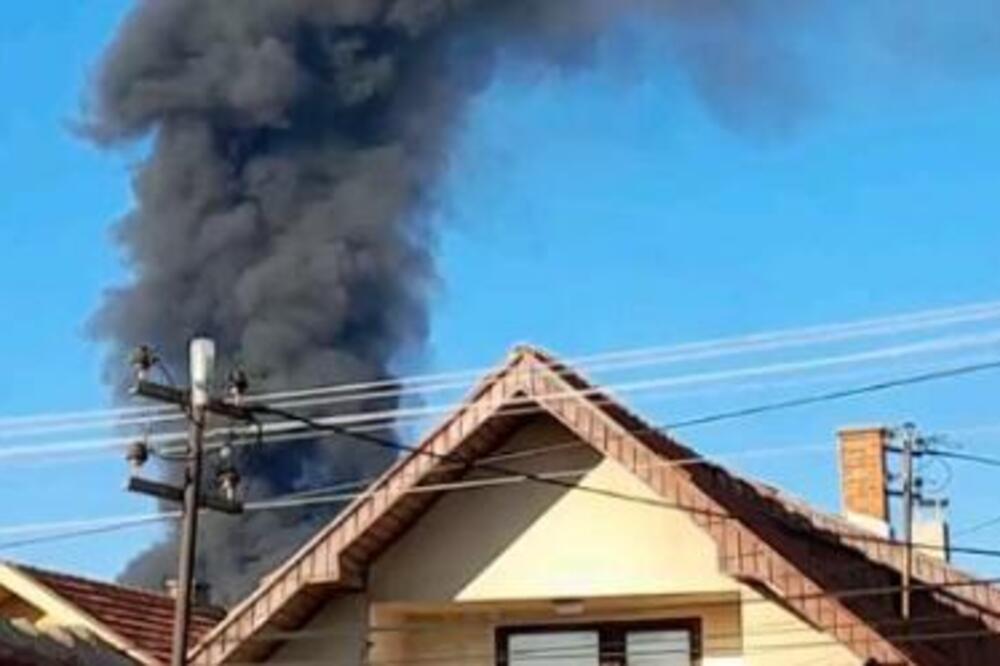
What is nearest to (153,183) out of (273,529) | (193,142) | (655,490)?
(193,142)

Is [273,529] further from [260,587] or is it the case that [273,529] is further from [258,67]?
[260,587]

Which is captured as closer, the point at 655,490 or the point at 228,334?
the point at 655,490

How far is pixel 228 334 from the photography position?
176ft

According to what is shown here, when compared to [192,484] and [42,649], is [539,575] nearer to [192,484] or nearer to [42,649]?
[192,484]

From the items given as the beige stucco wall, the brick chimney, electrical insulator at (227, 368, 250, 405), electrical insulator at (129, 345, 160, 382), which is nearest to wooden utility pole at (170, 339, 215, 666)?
electrical insulator at (129, 345, 160, 382)

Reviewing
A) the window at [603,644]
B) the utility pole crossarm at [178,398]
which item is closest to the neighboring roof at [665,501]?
the window at [603,644]

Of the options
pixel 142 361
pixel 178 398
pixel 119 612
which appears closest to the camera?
pixel 142 361

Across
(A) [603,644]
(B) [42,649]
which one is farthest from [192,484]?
(A) [603,644]

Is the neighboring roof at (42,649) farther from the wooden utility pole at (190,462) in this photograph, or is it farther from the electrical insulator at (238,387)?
the electrical insulator at (238,387)

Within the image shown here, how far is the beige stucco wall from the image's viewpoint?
750 inches

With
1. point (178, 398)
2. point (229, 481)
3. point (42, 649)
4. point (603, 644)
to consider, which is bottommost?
point (42, 649)

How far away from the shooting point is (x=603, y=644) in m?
19.8

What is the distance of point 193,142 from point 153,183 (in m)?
1.42

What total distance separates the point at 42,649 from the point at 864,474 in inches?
555
